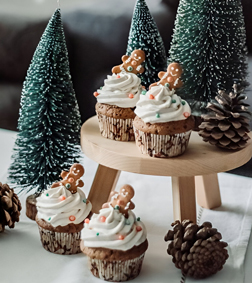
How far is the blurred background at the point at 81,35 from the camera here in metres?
1.99

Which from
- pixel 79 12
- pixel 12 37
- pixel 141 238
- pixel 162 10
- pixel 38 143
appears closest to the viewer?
pixel 141 238

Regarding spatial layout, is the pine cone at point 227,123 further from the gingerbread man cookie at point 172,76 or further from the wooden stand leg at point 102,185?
the wooden stand leg at point 102,185

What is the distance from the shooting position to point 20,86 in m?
2.26

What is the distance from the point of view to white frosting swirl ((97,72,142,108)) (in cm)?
145

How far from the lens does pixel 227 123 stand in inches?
54.9

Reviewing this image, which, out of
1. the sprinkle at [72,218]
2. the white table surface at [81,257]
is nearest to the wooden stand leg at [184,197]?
the white table surface at [81,257]

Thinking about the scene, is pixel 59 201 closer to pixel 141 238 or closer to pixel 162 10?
pixel 141 238

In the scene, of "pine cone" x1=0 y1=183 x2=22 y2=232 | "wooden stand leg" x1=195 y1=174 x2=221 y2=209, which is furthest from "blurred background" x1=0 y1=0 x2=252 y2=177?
"pine cone" x1=0 y1=183 x2=22 y2=232

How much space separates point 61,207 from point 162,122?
36 centimetres

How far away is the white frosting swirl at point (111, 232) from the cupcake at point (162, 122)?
212 millimetres

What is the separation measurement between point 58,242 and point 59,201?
0.13m

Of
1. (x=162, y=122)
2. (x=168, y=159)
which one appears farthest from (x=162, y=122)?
(x=168, y=159)

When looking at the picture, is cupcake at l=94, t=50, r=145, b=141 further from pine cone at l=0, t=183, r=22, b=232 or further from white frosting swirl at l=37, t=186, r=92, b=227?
pine cone at l=0, t=183, r=22, b=232

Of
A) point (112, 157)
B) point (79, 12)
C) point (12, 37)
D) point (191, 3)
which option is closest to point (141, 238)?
point (112, 157)
